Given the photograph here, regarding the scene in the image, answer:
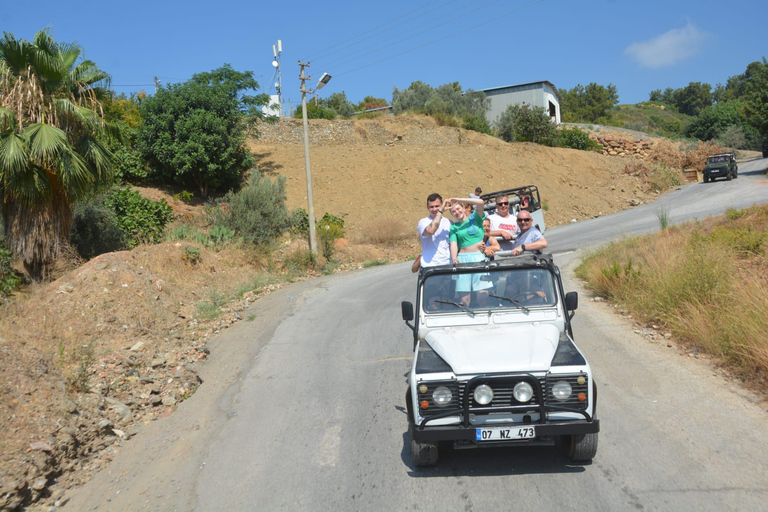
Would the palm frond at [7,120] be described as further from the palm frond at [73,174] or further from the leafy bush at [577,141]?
the leafy bush at [577,141]

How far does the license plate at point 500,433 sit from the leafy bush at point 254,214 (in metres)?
16.4

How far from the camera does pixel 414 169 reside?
1391 inches

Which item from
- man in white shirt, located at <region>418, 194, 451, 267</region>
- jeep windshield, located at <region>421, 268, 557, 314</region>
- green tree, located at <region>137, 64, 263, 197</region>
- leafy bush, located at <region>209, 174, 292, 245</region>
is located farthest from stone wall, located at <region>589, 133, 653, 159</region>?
jeep windshield, located at <region>421, 268, 557, 314</region>

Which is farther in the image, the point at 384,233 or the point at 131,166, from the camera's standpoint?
the point at 131,166

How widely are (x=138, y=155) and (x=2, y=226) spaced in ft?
44.7

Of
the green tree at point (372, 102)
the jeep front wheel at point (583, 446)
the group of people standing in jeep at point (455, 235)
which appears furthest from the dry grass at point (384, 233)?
the green tree at point (372, 102)

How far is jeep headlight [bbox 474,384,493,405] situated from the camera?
180 inches

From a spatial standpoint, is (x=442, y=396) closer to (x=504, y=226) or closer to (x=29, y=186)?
(x=504, y=226)

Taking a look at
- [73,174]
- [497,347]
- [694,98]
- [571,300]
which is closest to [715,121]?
[694,98]

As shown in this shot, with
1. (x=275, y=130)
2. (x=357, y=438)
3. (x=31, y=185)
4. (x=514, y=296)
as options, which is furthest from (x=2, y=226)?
(x=275, y=130)

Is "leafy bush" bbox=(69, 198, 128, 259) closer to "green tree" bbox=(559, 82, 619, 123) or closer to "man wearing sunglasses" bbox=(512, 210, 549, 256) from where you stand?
"man wearing sunglasses" bbox=(512, 210, 549, 256)

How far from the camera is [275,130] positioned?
39625 millimetres

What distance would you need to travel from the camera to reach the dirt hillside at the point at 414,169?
103 feet

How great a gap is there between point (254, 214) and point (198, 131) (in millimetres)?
8424
